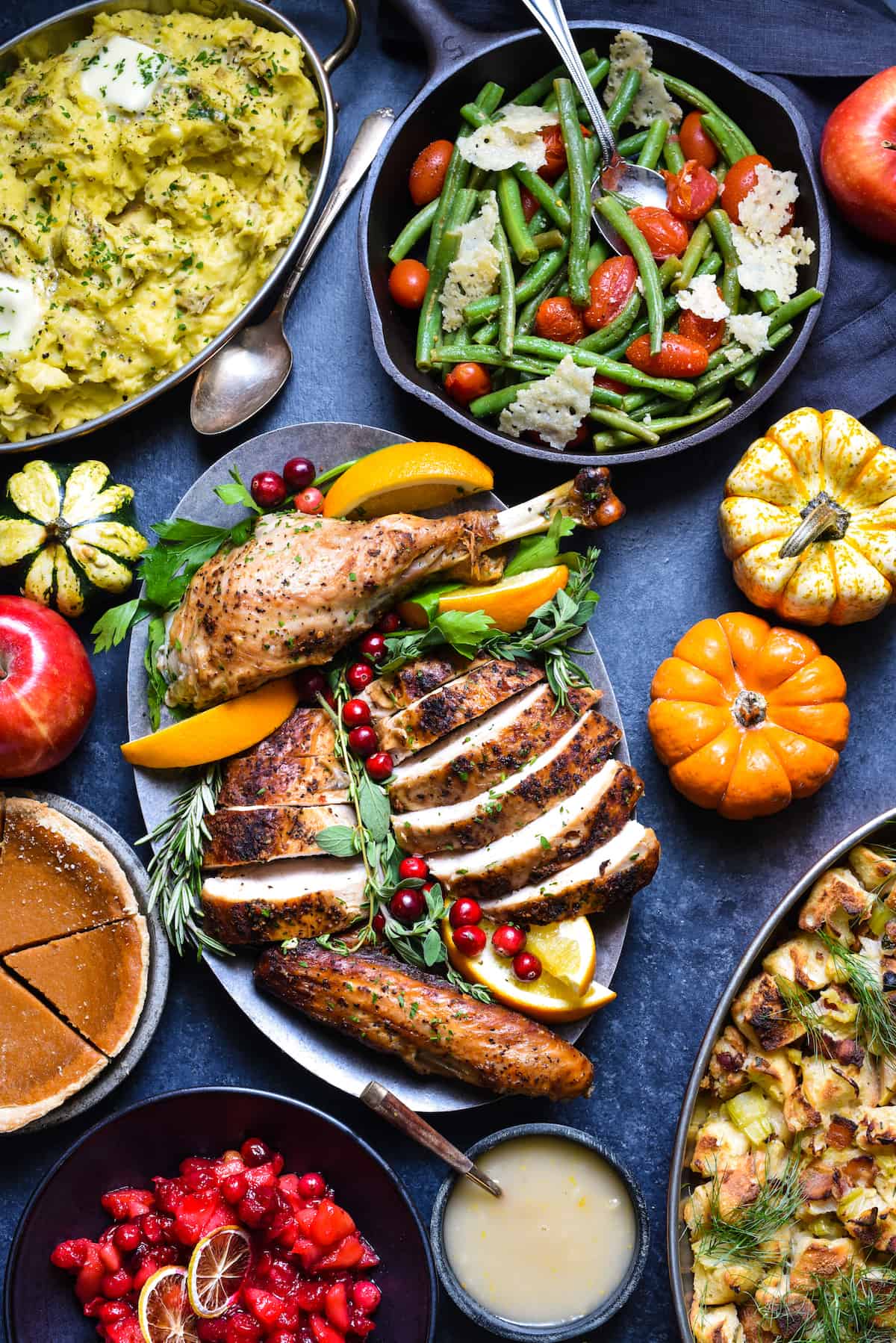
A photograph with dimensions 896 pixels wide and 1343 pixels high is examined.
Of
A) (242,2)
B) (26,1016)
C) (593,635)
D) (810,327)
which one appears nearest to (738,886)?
(593,635)

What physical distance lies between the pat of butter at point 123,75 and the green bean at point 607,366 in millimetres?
1488

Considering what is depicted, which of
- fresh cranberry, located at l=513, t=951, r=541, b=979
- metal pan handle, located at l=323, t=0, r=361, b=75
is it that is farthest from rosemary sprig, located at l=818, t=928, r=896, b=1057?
metal pan handle, located at l=323, t=0, r=361, b=75

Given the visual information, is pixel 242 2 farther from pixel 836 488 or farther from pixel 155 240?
pixel 836 488

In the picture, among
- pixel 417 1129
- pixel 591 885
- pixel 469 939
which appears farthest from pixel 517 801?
pixel 417 1129

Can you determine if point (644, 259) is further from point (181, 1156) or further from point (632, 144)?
point (181, 1156)

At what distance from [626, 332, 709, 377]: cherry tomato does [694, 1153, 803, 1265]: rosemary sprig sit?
8.11 ft

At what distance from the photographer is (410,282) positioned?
3877 mm

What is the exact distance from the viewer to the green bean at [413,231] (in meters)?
3.88

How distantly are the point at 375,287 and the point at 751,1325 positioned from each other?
3.44 meters

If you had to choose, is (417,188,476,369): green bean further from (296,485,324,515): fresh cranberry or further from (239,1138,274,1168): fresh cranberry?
(239,1138,274,1168): fresh cranberry

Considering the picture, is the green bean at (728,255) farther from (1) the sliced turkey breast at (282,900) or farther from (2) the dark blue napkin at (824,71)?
(1) the sliced turkey breast at (282,900)

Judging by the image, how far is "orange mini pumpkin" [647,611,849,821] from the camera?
362 centimetres

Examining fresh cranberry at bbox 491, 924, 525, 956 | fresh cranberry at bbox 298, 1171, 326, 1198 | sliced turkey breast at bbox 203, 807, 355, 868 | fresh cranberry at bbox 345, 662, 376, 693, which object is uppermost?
fresh cranberry at bbox 345, 662, 376, 693

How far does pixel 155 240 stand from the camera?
3770 mm
